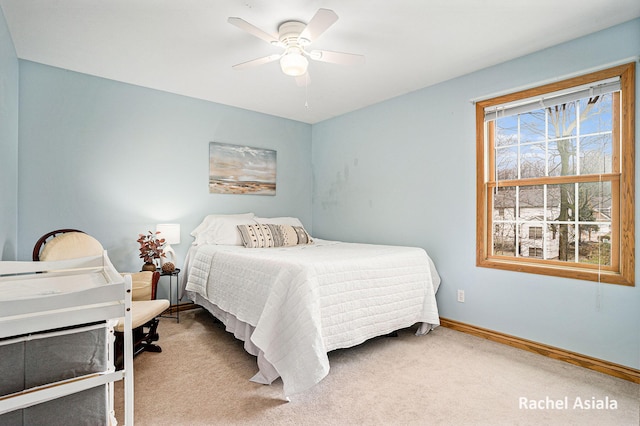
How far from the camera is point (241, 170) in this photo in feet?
14.0

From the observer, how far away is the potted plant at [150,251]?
3228mm

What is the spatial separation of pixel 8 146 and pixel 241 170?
2204 mm

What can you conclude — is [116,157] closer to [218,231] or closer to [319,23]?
[218,231]

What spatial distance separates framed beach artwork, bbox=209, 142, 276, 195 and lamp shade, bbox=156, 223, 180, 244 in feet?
2.40

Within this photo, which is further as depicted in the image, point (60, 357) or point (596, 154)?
point (596, 154)

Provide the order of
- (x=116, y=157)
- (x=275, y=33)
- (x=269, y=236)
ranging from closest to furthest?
(x=275, y=33), (x=116, y=157), (x=269, y=236)

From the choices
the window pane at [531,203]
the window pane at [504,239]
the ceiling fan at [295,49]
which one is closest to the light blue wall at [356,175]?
the window pane at [504,239]

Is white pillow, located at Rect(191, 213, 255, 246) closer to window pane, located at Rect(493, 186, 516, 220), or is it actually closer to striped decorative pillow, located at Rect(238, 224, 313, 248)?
striped decorative pillow, located at Rect(238, 224, 313, 248)

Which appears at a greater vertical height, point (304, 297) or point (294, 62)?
point (294, 62)

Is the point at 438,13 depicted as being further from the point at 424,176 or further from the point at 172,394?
the point at 172,394

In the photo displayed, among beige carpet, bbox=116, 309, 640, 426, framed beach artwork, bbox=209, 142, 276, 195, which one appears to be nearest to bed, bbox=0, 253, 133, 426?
beige carpet, bbox=116, 309, 640, 426

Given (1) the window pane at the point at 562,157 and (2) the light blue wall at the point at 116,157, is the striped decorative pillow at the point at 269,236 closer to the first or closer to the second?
(2) the light blue wall at the point at 116,157

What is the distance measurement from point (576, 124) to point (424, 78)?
1336mm

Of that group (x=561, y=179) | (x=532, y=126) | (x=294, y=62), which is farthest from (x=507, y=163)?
(x=294, y=62)
